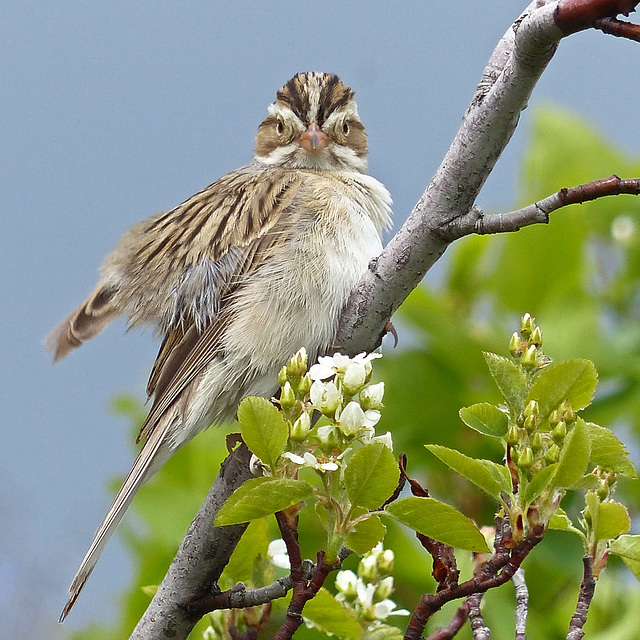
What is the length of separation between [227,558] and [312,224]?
97cm

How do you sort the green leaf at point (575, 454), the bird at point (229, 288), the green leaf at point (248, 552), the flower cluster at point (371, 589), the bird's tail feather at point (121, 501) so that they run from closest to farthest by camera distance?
1. the green leaf at point (575, 454)
2. the flower cluster at point (371, 589)
3. the green leaf at point (248, 552)
4. the bird's tail feather at point (121, 501)
5. the bird at point (229, 288)

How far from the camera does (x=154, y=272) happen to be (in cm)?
273

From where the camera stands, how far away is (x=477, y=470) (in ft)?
4.66

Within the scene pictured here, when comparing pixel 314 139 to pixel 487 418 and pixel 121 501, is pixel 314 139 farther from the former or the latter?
pixel 487 418

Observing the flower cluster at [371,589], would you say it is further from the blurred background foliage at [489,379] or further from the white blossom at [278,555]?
the blurred background foliage at [489,379]

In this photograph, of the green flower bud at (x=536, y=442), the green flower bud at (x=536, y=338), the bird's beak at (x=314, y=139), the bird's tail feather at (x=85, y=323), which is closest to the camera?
the green flower bud at (x=536, y=442)

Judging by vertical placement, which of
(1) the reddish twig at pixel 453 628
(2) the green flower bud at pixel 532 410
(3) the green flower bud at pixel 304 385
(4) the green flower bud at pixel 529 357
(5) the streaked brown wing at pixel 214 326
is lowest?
(1) the reddish twig at pixel 453 628

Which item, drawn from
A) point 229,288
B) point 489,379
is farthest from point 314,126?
point 489,379

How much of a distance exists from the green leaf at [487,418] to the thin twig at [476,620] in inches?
11.2

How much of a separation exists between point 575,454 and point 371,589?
0.68m

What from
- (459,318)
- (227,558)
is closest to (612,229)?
(459,318)

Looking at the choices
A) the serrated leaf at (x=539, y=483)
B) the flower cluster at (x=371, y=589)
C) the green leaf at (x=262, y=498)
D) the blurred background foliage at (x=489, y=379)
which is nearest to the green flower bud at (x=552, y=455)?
the serrated leaf at (x=539, y=483)

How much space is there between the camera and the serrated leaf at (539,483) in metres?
1.35

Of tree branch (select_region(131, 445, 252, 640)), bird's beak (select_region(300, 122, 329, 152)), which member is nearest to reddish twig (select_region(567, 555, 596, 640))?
tree branch (select_region(131, 445, 252, 640))
